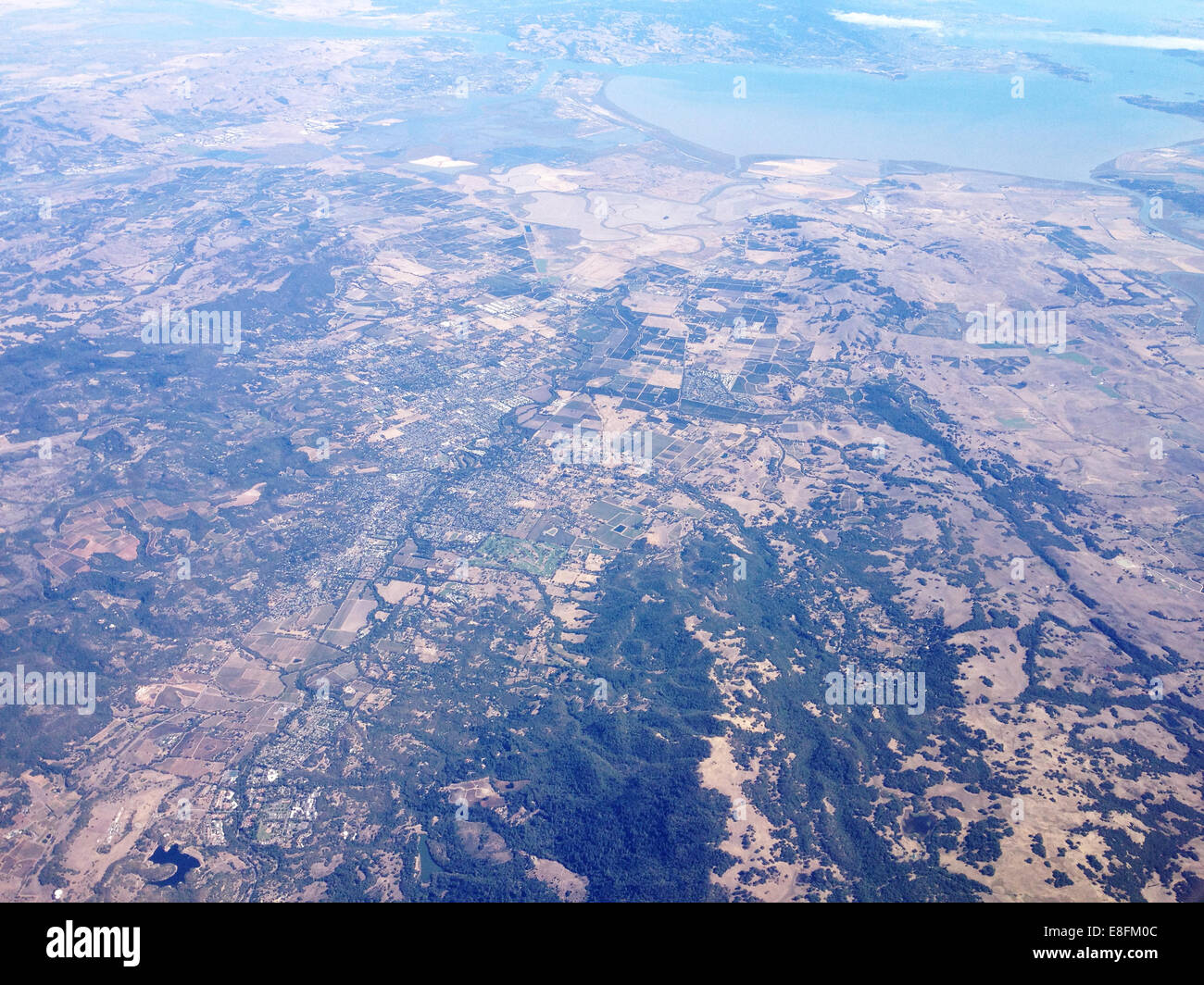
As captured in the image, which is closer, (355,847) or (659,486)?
(355,847)

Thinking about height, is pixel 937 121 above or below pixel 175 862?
above

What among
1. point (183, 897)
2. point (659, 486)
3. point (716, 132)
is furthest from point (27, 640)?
point (716, 132)

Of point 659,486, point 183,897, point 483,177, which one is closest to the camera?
point 183,897

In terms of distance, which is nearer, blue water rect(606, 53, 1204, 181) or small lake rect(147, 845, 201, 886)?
small lake rect(147, 845, 201, 886)

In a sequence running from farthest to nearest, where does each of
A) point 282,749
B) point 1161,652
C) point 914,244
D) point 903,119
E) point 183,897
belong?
1. point 903,119
2. point 914,244
3. point 1161,652
4. point 282,749
5. point 183,897

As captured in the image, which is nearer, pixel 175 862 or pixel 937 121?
pixel 175 862

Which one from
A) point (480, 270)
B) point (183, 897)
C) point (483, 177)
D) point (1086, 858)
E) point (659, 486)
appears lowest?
point (183, 897)

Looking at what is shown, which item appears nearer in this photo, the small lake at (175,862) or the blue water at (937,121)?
the small lake at (175,862)

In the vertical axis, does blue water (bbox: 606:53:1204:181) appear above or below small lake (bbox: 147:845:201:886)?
above

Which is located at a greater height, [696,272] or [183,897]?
[696,272]

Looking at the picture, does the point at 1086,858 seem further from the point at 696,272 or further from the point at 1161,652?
the point at 696,272

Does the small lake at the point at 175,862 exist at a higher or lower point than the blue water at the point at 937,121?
lower
